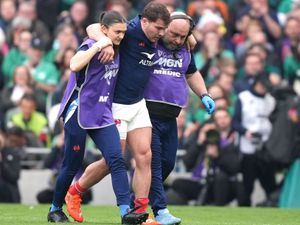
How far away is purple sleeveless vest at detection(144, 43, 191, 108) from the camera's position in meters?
13.0

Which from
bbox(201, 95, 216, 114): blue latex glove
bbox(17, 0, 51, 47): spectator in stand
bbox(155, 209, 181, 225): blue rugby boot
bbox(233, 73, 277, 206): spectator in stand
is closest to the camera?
bbox(155, 209, 181, 225): blue rugby boot

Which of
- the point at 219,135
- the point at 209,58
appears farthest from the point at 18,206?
the point at 209,58

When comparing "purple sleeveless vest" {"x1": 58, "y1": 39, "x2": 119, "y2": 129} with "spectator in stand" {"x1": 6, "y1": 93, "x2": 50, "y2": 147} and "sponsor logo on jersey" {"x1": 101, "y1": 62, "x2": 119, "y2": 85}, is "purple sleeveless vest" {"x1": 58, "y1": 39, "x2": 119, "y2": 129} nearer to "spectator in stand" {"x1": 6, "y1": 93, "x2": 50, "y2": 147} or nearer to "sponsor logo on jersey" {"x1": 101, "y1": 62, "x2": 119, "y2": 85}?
"sponsor logo on jersey" {"x1": 101, "y1": 62, "x2": 119, "y2": 85}

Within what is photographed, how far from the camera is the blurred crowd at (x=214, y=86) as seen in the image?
740 inches

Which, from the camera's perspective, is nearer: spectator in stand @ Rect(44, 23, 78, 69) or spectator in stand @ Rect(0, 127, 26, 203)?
spectator in stand @ Rect(0, 127, 26, 203)

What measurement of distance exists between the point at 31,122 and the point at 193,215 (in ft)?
18.2

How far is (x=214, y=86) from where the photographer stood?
1978cm

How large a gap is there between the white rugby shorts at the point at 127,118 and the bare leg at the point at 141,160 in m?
0.07

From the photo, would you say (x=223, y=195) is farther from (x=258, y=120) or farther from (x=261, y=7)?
(x=261, y=7)

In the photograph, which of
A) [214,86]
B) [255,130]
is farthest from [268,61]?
[255,130]

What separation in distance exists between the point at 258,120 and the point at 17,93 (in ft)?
13.8

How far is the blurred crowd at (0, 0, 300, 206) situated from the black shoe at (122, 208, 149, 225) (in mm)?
6736

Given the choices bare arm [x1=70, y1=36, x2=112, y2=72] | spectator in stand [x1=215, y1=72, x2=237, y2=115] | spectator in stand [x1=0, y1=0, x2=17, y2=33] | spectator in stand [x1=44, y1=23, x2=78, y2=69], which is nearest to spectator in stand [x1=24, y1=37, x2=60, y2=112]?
spectator in stand [x1=44, y1=23, x2=78, y2=69]

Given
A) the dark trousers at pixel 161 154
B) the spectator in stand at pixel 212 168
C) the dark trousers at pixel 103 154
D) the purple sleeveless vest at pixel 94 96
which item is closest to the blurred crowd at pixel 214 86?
the spectator in stand at pixel 212 168
